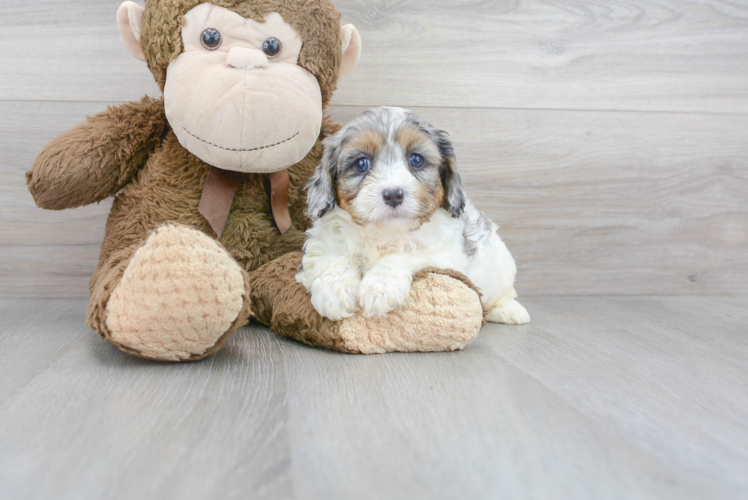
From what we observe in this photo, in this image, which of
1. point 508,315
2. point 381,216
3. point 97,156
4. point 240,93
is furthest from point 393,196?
point 97,156

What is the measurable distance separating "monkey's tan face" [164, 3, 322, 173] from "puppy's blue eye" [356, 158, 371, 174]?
228mm

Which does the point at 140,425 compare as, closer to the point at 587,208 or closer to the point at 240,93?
the point at 240,93

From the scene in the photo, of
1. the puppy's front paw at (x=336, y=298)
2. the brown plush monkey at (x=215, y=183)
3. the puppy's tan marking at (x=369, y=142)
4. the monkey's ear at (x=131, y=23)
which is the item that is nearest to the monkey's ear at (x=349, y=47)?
the brown plush monkey at (x=215, y=183)

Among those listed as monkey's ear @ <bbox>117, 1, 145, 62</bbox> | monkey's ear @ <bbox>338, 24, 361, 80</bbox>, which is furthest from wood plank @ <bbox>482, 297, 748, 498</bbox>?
monkey's ear @ <bbox>117, 1, 145, 62</bbox>

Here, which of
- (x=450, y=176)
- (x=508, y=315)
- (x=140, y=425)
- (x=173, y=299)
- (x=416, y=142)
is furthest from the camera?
(x=508, y=315)

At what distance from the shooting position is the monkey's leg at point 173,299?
Result: 55.8 inches

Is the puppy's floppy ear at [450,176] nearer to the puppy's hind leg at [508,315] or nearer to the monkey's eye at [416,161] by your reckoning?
the monkey's eye at [416,161]

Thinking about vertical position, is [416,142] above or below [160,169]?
above

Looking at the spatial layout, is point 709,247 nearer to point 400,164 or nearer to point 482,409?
point 400,164

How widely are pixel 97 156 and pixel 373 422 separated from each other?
134cm

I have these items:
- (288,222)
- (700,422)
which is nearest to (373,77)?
(288,222)

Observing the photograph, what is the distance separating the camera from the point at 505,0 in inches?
102

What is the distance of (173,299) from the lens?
55.6 inches

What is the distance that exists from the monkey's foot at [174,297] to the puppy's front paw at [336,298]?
272mm
